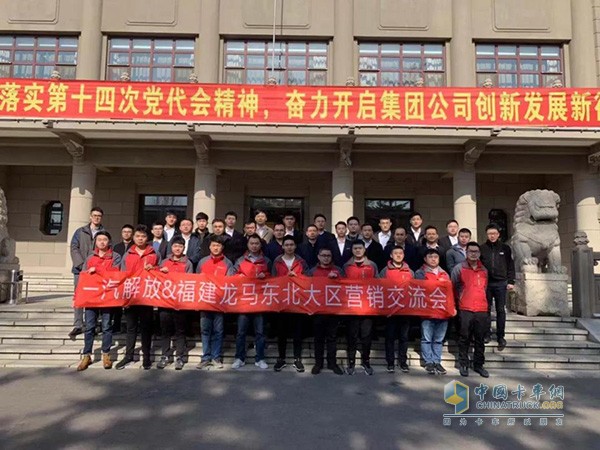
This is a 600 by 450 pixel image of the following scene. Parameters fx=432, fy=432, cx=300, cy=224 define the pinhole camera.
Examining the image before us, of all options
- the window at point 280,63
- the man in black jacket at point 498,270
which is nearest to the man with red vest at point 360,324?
the man in black jacket at point 498,270

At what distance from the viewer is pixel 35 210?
14305mm

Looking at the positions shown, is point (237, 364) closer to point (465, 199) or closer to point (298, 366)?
point (298, 366)

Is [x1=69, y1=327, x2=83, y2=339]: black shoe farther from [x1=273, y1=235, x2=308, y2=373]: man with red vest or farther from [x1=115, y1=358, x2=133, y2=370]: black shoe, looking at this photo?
[x1=273, y1=235, x2=308, y2=373]: man with red vest

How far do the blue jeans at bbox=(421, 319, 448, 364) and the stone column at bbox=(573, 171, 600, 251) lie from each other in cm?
857

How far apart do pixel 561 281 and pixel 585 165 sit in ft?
20.8

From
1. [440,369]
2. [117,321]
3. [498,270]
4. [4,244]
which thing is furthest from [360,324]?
[4,244]

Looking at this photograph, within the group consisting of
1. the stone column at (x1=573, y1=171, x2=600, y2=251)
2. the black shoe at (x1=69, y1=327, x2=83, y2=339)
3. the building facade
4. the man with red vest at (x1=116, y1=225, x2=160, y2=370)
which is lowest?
the black shoe at (x1=69, y1=327, x2=83, y2=339)

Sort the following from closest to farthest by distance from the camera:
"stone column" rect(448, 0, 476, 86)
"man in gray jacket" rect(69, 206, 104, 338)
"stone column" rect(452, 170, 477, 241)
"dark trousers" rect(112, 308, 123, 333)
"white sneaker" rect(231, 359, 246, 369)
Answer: "white sneaker" rect(231, 359, 246, 369), "man in gray jacket" rect(69, 206, 104, 338), "dark trousers" rect(112, 308, 123, 333), "stone column" rect(452, 170, 477, 241), "stone column" rect(448, 0, 476, 86)

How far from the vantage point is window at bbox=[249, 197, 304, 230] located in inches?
577

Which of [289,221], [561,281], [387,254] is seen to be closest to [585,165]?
[561,281]

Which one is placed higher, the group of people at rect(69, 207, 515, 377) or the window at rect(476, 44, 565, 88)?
the window at rect(476, 44, 565, 88)

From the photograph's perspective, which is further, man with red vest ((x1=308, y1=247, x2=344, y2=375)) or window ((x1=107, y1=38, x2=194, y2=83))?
window ((x1=107, y1=38, x2=194, y2=83))

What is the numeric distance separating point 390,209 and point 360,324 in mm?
9122

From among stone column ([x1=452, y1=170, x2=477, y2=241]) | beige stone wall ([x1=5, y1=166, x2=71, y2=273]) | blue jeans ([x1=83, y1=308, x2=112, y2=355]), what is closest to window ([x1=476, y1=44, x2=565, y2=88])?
stone column ([x1=452, y1=170, x2=477, y2=241])
